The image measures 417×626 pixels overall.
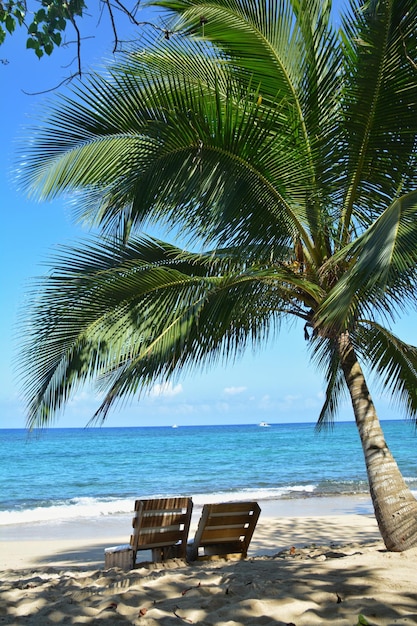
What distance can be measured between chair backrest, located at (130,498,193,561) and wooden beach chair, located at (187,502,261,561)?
0.17 m

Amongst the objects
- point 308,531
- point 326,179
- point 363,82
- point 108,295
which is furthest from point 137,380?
point 308,531

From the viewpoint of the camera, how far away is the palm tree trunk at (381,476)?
5723mm

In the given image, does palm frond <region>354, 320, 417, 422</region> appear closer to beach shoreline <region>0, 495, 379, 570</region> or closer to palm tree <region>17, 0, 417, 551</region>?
palm tree <region>17, 0, 417, 551</region>

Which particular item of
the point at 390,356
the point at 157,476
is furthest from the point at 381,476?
the point at 157,476

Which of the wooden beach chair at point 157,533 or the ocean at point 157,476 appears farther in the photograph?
the ocean at point 157,476

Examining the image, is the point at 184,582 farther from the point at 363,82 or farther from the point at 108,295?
the point at 363,82

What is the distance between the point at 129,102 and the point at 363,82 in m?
2.05

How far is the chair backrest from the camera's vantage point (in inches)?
261

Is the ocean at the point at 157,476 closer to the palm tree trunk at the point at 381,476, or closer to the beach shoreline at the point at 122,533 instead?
the beach shoreline at the point at 122,533

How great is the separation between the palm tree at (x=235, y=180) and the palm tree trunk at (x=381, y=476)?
13mm

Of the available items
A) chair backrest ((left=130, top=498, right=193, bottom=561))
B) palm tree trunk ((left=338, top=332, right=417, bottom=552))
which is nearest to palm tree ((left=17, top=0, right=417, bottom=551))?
palm tree trunk ((left=338, top=332, right=417, bottom=552))

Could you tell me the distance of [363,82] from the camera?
5.55 metres

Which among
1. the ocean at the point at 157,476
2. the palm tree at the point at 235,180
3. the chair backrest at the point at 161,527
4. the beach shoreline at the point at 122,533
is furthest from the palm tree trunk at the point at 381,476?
the beach shoreline at the point at 122,533

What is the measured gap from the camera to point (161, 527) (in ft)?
22.2
